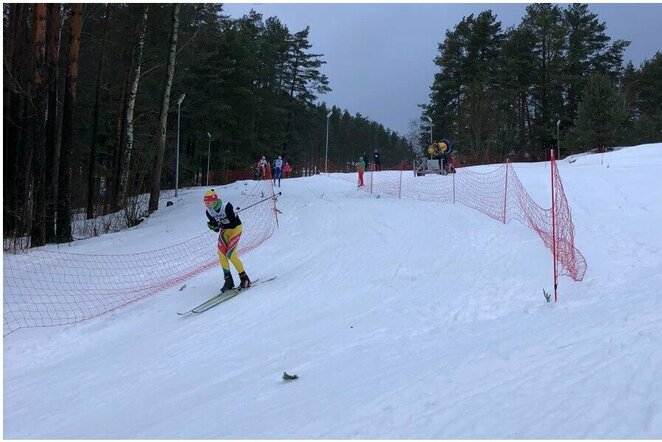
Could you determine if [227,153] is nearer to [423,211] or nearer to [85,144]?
[85,144]

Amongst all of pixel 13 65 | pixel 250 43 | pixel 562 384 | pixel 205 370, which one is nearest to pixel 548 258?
pixel 562 384

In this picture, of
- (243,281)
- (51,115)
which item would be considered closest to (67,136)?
(51,115)

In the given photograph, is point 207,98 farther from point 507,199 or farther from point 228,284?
point 228,284

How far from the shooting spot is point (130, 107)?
22.2 m

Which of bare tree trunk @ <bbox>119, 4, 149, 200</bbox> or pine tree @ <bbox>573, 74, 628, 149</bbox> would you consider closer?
bare tree trunk @ <bbox>119, 4, 149, 200</bbox>

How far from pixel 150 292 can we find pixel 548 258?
792 cm

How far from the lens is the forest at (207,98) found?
52.7 ft

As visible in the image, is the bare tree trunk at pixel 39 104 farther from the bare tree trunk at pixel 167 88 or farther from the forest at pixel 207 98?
the bare tree trunk at pixel 167 88

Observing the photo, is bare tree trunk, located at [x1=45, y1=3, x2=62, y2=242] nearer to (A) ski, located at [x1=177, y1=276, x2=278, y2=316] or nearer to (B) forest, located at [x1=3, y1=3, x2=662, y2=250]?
(B) forest, located at [x1=3, y1=3, x2=662, y2=250]

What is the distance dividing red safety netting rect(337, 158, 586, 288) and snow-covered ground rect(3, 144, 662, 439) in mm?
348

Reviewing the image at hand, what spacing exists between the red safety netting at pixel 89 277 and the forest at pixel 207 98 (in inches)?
111

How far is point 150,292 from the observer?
10367mm

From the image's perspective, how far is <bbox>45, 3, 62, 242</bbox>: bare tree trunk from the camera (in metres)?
15.4

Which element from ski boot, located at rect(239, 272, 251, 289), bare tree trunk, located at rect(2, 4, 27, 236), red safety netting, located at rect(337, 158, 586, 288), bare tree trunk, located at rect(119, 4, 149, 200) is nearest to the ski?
ski boot, located at rect(239, 272, 251, 289)
